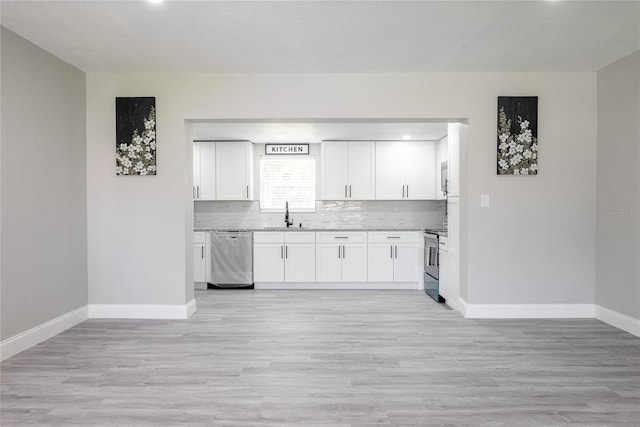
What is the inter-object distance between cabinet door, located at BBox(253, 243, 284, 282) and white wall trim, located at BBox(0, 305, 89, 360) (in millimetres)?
2220

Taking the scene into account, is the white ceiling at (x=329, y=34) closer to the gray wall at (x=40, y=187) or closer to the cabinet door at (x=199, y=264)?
the gray wall at (x=40, y=187)

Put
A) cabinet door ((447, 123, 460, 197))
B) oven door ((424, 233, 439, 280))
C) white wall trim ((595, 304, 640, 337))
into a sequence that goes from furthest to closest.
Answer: oven door ((424, 233, 439, 280)) < cabinet door ((447, 123, 460, 197)) < white wall trim ((595, 304, 640, 337))

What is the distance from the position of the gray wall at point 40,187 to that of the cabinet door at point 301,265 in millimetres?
2528

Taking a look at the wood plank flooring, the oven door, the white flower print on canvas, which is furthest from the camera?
the oven door

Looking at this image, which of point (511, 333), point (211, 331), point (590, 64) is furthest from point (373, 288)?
point (590, 64)

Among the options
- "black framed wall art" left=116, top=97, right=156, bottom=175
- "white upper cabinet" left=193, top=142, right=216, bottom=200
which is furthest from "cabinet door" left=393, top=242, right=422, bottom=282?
"black framed wall art" left=116, top=97, right=156, bottom=175

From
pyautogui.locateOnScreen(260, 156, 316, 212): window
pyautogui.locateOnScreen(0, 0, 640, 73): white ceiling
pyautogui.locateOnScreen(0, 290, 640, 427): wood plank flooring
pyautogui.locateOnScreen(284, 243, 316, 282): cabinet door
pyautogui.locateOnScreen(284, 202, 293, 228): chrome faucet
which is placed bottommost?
pyautogui.locateOnScreen(0, 290, 640, 427): wood plank flooring

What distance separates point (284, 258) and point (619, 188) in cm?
391

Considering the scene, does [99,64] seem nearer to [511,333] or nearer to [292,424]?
[292,424]

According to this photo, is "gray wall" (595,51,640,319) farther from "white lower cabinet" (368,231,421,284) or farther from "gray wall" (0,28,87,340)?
"gray wall" (0,28,87,340)

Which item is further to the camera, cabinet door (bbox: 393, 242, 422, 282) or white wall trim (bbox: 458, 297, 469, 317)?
cabinet door (bbox: 393, 242, 422, 282)

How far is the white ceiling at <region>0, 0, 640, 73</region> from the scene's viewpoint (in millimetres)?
2582

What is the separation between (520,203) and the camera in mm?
3865

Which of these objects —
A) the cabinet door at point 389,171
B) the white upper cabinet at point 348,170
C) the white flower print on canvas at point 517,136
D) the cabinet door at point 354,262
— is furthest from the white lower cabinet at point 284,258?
the white flower print on canvas at point 517,136
